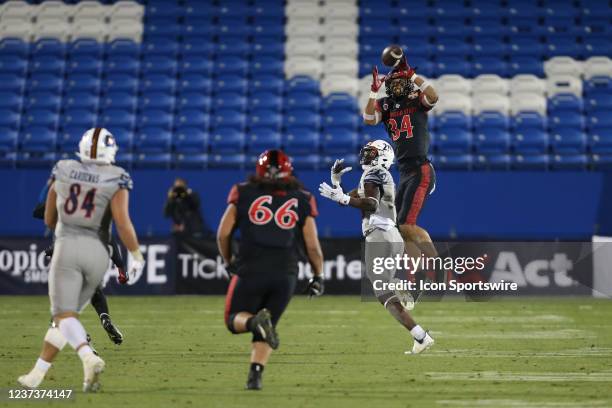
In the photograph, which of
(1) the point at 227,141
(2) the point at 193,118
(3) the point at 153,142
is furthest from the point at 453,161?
(3) the point at 153,142

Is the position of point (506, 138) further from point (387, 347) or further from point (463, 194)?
point (387, 347)

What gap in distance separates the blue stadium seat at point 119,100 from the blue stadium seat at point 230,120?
5.61 ft

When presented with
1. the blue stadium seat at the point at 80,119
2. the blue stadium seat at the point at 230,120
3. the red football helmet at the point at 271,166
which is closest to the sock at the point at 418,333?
the red football helmet at the point at 271,166

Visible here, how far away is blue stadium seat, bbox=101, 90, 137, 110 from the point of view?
21422mm

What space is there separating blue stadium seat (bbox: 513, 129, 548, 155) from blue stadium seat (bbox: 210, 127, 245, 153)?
195 inches

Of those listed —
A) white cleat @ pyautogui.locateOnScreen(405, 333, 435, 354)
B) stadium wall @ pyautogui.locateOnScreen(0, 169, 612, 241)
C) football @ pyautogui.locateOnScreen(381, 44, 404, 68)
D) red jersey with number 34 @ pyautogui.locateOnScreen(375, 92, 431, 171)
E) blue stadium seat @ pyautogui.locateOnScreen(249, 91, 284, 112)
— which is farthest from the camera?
blue stadium seat @ pyautogui.locateOnScreen(249, 91, 284, 112)

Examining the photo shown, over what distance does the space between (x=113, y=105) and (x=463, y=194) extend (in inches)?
272

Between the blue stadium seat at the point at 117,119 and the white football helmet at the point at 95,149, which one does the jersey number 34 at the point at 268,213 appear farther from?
the blue stadium seat at the point at 117,119

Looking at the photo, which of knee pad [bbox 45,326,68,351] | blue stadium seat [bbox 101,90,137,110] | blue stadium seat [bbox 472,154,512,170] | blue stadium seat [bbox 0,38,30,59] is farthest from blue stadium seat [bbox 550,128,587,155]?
knee pad [bbox 45,326,68,351]

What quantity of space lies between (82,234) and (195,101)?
1395 cm

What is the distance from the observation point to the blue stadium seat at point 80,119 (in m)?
21.1

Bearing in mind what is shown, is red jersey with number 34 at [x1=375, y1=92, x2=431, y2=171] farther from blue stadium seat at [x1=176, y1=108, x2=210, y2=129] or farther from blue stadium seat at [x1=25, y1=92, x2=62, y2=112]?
blue stadium seat at [x1=25, y1=92, x2=62, y2=112]

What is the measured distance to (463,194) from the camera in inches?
755

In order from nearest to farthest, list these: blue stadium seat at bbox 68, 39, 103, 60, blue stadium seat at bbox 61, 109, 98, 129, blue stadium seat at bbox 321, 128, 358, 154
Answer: blue stadium seat at bbox 321, 128, 358, 154, blue stadium seat at bbox 61, 109, 98, 129, blue stadium seat at bbox 68, 39, 103, 60
